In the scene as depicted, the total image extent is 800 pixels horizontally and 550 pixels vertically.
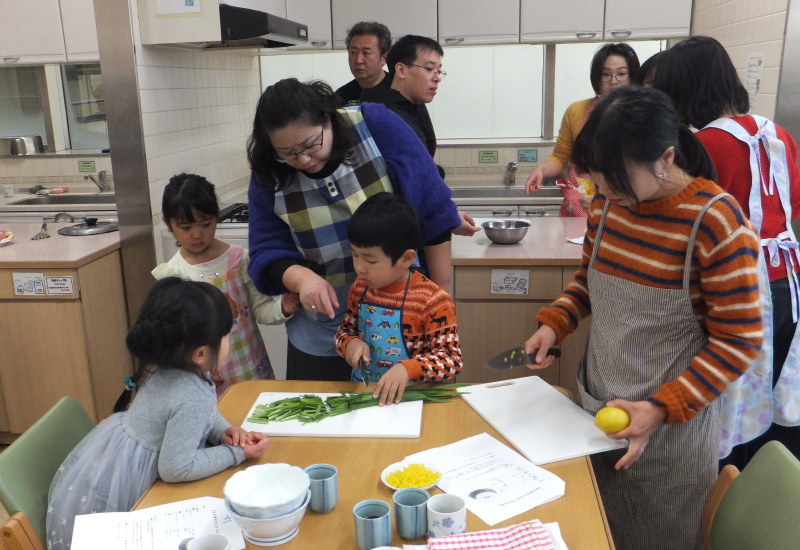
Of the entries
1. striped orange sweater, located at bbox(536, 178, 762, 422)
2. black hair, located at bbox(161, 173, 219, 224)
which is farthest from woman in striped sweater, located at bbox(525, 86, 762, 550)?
black hair, located at bbox(161, 173, 219, 224)

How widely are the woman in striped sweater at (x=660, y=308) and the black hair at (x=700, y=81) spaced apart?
1.73 ft

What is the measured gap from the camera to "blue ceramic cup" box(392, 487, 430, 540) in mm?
1040

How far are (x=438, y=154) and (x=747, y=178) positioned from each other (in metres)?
2.96

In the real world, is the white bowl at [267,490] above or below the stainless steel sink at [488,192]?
below

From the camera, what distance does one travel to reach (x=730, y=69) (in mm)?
1743

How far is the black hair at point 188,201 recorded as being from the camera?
6.85ft

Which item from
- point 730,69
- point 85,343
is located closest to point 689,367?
point 730,69

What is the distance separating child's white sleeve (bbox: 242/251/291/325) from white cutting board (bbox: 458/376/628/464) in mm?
763

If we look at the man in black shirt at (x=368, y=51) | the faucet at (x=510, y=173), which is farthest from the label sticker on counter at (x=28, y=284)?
the faucet at (x=510, y=173)

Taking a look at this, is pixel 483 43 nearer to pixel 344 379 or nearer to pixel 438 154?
pixel 438 154

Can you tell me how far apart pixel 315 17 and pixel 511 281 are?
2.43m

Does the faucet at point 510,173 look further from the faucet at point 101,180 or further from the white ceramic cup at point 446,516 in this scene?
the white ceramic cup at point 446,516

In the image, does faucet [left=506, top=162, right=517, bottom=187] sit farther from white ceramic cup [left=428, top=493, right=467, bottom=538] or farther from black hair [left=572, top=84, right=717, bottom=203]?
white ceramic cup [left=428, top=493, right=467, bottom=538]

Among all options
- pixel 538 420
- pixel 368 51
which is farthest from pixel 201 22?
pixel 538 420
